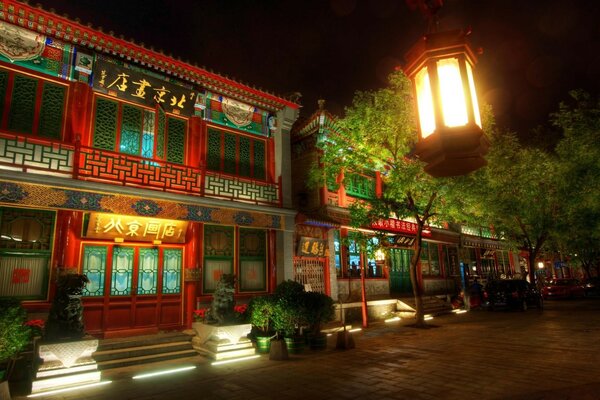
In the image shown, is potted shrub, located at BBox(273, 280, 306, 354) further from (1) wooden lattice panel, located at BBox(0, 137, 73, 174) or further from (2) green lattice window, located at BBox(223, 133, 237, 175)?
(1) wooden lattice panel, located at BBox(0, 137, 73, 174)

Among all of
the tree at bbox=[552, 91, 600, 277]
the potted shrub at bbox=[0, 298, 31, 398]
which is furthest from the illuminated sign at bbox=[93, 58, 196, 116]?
the tree at bbox=[552, 91, 600, 277]

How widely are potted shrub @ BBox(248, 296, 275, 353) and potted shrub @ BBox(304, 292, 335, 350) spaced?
879 millimetres

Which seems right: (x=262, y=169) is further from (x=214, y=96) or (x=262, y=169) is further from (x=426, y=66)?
(x=426, y=66)

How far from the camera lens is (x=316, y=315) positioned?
29.7 feet

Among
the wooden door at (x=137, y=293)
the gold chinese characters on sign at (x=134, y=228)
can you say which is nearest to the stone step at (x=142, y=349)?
the wooden door at (x=137, y=293)

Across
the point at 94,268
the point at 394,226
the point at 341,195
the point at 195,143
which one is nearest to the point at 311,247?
the point at 341,195

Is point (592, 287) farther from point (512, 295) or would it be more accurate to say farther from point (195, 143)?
point (195, 143)

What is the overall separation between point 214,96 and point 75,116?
13.3 ft

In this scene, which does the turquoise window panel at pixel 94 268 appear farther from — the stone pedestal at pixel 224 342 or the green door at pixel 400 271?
the green door at pixel 400 271

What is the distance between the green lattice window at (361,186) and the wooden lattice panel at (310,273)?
13.0 feet

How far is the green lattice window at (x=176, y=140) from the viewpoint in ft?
35.2

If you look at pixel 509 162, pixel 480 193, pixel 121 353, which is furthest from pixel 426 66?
pixel 509 162

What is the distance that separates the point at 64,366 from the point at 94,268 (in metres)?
3.19

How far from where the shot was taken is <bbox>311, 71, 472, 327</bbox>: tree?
41.3 ft
